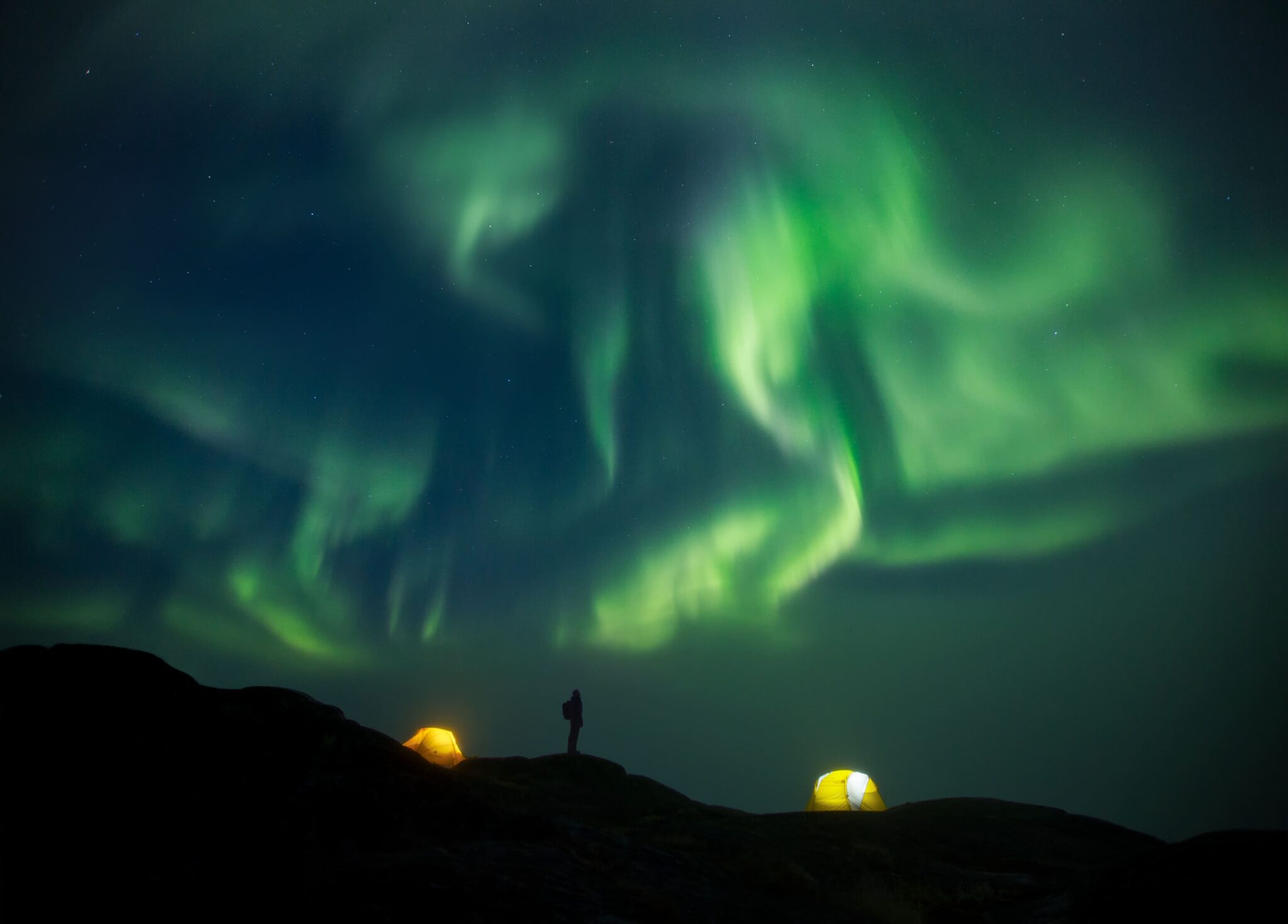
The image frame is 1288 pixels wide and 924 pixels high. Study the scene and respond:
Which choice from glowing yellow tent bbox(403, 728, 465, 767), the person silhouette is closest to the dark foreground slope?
the person silhouette

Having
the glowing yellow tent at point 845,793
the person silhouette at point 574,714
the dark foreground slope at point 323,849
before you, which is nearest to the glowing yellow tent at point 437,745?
the person silhouette at point 574,714

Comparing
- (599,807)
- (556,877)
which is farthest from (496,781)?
(556,877)

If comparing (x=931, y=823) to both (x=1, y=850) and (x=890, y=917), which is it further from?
(x=1, y=850)

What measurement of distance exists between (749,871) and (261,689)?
914cm

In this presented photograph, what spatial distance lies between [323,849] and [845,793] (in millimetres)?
32420

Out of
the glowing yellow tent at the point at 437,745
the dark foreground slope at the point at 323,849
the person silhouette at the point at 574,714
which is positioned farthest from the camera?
the glowing yellow tent at the point at 437,745

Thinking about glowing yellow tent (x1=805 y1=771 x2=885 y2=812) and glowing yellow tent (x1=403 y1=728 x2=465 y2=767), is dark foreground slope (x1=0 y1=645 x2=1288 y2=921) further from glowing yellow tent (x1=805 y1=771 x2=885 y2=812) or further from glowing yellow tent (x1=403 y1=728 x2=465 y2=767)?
glowing yellow tent (x1=403 y1=728 x2=465 y2=767)

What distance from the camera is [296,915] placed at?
682 cm

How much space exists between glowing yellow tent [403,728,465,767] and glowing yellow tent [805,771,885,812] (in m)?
19.2

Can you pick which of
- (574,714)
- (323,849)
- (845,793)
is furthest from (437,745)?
(323,849)

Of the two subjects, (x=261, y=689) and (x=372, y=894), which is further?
(x=261, y=689)

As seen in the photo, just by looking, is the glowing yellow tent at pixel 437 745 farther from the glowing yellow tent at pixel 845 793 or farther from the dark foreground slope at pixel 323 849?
the dark foreground slope at pixel 323 849

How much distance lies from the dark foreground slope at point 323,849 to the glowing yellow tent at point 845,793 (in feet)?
73.1

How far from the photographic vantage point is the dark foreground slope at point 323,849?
23.7 feet
